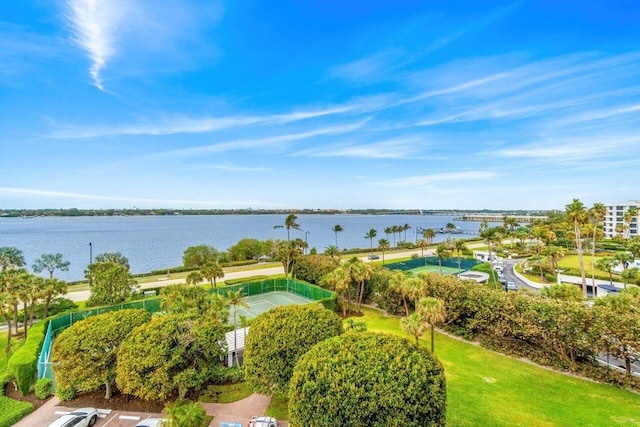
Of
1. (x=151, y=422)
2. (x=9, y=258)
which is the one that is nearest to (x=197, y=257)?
(x=9, y=258)

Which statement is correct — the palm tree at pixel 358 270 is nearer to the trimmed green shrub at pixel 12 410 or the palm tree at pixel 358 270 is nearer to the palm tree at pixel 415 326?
the palm tree at pixel 415 326

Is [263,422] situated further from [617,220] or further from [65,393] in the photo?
Answer: [617,220]

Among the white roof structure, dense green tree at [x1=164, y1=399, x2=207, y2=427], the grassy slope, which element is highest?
dense green tree at [x1=164, y1=399, x2=207, y2=427]

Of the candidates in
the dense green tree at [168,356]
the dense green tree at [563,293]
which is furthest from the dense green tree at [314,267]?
the dense green tree at [168,356]

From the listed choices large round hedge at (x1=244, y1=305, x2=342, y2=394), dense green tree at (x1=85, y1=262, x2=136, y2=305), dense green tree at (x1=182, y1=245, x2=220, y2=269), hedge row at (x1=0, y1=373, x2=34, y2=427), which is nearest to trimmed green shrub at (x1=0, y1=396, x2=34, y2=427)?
hedge row at (x1=0, y1=373, x2=34, y2=427)

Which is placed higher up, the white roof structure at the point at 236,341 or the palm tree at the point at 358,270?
the palm tree at the point at 358,270

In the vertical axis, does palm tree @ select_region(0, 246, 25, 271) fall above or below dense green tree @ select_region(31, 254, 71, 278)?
above

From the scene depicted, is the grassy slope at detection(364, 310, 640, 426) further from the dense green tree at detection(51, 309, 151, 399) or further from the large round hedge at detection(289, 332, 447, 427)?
the dense green tree at detection(51, 309, 151, 399)
